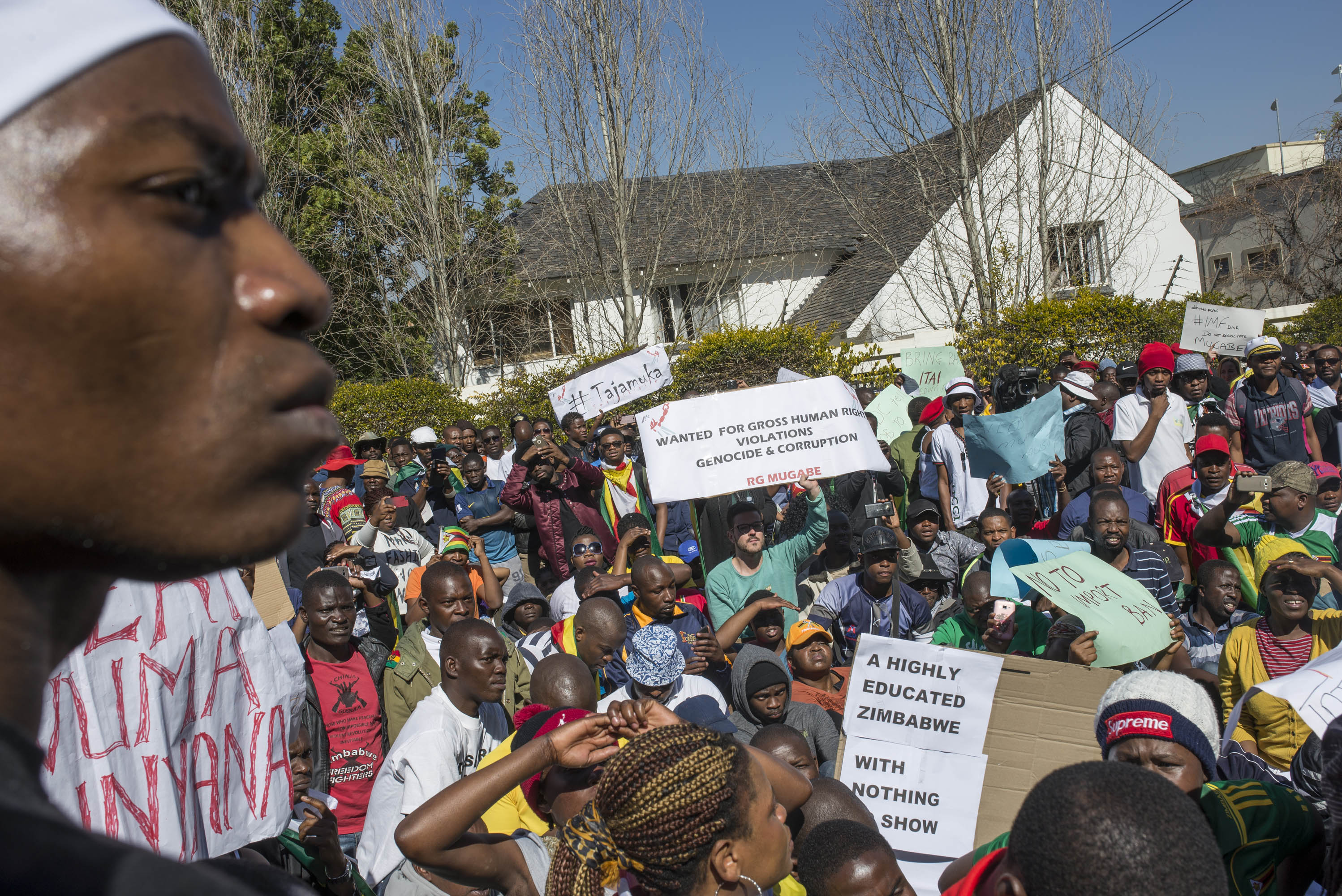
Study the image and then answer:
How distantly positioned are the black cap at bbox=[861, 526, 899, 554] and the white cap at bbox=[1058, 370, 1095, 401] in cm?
364

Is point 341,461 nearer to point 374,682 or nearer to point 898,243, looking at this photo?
point 374,682

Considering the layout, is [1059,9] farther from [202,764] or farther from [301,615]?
[202,764]

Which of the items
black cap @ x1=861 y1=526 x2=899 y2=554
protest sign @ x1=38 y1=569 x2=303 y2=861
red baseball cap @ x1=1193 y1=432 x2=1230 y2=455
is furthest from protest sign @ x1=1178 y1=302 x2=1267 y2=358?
protest sign @ x1=38 y1=569 x2=303 y2=861

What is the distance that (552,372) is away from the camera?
58.7 ft

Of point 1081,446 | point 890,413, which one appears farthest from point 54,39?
point 890,413

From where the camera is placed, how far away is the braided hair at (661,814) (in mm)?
2232

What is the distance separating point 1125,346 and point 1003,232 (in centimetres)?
403

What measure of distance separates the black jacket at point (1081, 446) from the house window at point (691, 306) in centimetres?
1232

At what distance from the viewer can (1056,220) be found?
18906 mm

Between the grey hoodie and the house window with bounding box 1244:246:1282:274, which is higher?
the house window with bounding box 1244:246:1282:274

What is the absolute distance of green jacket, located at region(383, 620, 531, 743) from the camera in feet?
16.1

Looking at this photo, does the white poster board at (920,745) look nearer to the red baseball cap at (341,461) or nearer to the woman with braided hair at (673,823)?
the woman with braided hair at (673,823)

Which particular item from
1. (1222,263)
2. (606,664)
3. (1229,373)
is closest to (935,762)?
(606,664)

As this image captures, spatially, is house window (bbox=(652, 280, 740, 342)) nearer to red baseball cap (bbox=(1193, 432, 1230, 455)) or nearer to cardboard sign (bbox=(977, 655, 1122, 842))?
red baseball cap (bbox=(1193, 432, 1230, 455))
